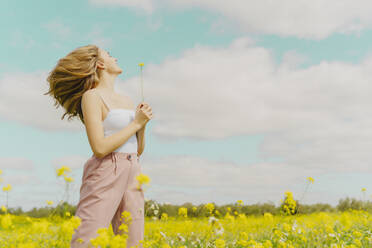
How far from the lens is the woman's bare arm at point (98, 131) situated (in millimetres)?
3586

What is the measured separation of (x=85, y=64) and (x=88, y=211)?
159 cm

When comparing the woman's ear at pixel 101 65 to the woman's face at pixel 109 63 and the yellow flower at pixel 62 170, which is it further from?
the yellow flower at pixel 62 170

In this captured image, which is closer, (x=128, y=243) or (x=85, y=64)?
(x=128, y=243)

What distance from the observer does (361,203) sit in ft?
37.6

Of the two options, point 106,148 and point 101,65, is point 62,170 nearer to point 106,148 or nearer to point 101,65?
point 106,148

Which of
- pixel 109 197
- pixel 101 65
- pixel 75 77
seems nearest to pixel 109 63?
pixel 101 65

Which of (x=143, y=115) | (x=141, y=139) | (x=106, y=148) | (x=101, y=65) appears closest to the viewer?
(x=106, y=148)

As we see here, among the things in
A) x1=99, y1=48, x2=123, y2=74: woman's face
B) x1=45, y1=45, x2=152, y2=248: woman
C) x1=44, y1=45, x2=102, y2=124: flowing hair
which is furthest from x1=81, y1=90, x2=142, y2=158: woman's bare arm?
x1=99, y1=48, x2=123, y2=74: woman's face

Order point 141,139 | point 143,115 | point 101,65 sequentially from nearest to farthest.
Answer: point 143,115
point 141,139
point 101,65

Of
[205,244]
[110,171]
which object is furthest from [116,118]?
[205,244]

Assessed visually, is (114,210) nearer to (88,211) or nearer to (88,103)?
(88,211)

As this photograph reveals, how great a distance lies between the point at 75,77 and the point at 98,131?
2.85 ft

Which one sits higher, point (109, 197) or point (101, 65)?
point (101, 65)

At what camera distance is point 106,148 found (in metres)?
3.58
